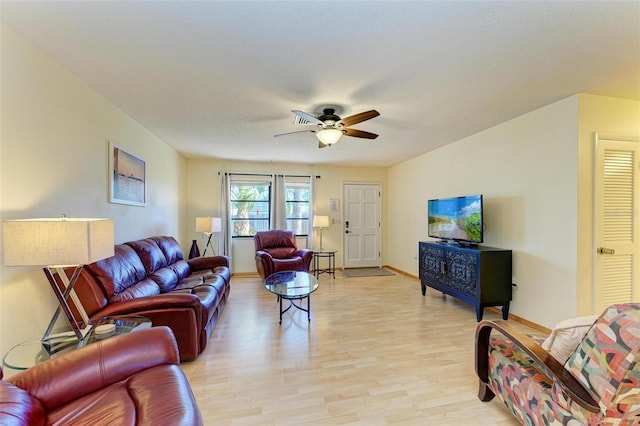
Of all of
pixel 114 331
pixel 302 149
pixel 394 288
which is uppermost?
pixel 302 149

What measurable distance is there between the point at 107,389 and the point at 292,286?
204 centimetres

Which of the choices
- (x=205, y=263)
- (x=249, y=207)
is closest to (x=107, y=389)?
(x=205, y=263)

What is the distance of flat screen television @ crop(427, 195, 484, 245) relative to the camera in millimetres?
3371

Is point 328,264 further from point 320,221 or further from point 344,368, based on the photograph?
point 344,368

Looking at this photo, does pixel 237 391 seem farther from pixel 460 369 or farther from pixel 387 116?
pixel 387 116

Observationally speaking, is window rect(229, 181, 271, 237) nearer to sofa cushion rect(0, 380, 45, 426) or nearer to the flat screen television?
the flat screen television

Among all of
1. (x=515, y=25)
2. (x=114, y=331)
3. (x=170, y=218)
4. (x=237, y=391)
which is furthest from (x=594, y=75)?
(x=170, y=218)

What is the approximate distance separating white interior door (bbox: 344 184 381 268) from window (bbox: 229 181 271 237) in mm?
1801

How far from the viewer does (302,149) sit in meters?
4.50

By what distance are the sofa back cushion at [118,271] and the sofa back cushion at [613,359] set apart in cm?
295

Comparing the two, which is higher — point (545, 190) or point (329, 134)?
point (329, 134)

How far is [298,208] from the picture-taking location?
19.8 feet

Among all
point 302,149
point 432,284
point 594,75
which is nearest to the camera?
point 594,75

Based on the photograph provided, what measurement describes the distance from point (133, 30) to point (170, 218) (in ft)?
11.4
